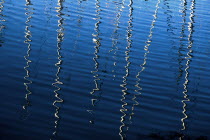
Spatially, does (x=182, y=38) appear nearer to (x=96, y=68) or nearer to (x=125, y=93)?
(x=96, y=68)

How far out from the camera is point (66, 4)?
27109mm

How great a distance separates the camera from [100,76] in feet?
46.9

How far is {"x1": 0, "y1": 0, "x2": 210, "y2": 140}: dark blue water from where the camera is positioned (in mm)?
10586

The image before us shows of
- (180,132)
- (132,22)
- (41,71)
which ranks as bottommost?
(180,132)

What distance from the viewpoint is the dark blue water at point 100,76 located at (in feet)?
34.7

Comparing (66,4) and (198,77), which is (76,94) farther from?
(66,4)

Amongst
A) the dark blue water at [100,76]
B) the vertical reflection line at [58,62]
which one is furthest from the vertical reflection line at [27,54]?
the vertical reflection line at [58,62]

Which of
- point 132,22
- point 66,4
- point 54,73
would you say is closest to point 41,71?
point 54,73

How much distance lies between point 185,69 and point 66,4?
13270 mm

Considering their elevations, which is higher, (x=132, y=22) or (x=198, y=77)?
(x=132, y=22)

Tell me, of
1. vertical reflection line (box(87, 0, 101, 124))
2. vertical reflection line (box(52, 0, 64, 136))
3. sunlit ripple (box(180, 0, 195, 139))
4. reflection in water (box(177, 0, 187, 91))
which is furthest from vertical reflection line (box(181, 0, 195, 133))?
vertical reflection line (box(52, 0, 64, 136))

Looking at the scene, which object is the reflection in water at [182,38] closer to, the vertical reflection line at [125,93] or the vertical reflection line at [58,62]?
the vertical reflection line at [125,93]

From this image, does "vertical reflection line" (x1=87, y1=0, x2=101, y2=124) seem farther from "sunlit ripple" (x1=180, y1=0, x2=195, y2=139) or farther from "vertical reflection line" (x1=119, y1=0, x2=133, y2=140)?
"sunlit ripple" (x1=180, y1=0, x2=195, y2=139)

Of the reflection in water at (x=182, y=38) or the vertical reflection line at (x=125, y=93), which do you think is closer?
the vertical reflection line at (x=125, y=93)
